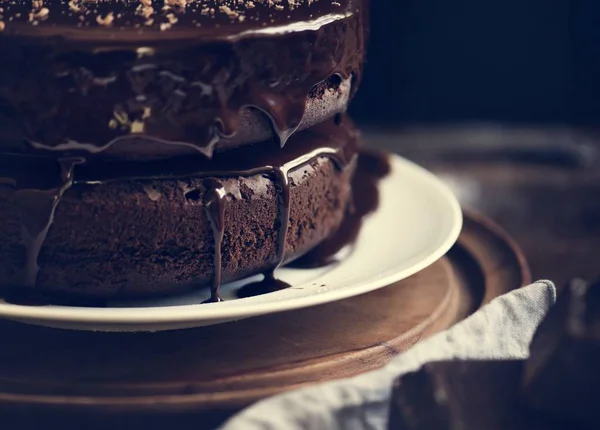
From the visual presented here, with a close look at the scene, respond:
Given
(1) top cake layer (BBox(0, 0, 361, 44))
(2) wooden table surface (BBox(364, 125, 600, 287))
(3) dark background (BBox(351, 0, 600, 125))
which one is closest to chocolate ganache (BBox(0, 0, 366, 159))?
(1) top cake layer (BBox(0, 0, 361, 44))

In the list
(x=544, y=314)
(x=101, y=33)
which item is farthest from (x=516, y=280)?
(x=101, y=33)

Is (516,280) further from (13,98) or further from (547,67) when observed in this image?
(547,67)

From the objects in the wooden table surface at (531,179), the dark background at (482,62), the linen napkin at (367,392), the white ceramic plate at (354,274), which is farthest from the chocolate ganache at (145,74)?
the dark background at (482,62)

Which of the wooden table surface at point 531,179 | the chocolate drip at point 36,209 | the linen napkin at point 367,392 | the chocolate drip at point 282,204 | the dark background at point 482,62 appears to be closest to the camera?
the linen napkin at point 367,392

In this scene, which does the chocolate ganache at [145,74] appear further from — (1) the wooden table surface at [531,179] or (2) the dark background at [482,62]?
(2) the dark background at [482,62]

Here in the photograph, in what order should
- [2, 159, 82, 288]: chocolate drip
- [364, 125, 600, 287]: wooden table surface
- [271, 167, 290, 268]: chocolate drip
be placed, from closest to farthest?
1. [2, 159, 82, 288]: chocolate drip
2. [271, 167, 290, 268]: chocolate drip
3. [364, 125, 600, 287]: wooden table surface

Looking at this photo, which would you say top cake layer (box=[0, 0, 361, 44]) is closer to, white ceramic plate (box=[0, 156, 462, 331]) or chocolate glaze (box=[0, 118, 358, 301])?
chocolate glaze (box=[0, 118, 358, 301])
